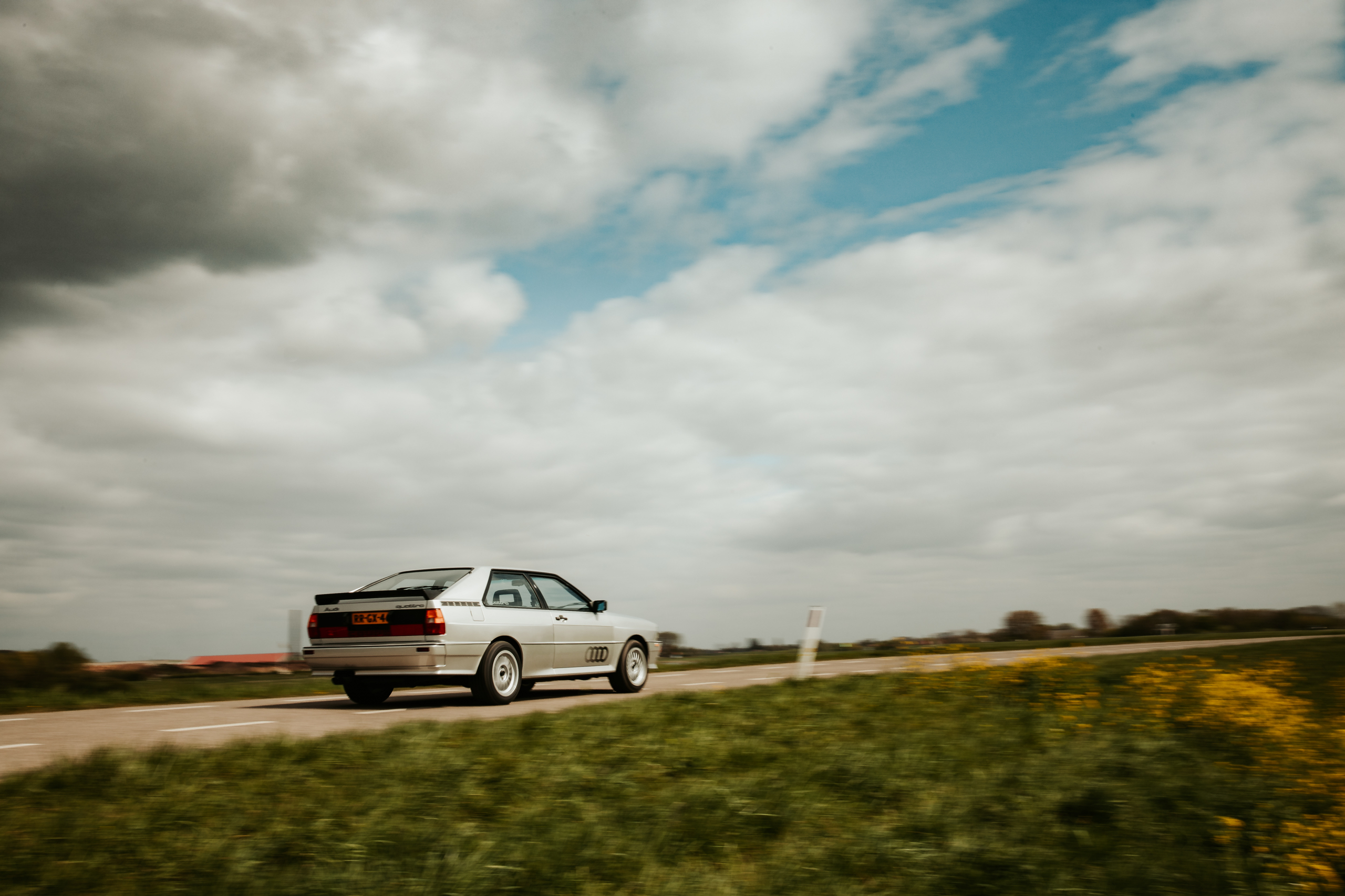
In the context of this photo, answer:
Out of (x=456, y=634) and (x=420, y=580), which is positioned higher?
(x=420, y=580)

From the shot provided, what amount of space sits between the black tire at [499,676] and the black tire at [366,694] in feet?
4.04

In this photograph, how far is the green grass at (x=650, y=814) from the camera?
147 inches

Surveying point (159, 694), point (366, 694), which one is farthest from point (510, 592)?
point (159, 694)

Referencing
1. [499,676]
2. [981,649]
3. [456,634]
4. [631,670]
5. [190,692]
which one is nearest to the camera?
[456,634]

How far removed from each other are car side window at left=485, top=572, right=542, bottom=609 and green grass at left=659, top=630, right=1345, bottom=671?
8256 millimetres

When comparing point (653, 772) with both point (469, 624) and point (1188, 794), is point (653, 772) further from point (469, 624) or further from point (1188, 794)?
point (469, 624)

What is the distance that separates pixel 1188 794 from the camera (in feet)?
16.4

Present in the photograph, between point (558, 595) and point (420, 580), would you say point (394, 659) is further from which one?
point (558, 595)

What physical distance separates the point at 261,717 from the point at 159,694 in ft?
19.4

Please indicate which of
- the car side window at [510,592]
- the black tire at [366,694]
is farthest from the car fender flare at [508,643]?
the black tire at [366,694]

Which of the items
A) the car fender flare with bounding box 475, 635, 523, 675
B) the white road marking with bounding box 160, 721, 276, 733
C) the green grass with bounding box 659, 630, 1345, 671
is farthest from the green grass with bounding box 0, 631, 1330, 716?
the white road marking with bounding box 160, 721, 276, 733

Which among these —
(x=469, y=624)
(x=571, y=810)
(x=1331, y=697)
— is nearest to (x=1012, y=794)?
(x=571, y=810)

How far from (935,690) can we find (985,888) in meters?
5.97

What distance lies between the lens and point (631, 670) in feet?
42.8
